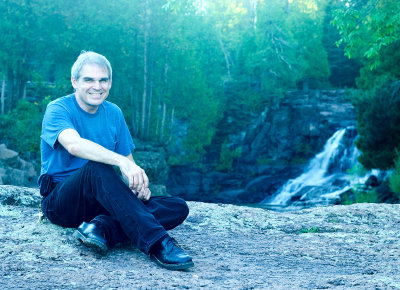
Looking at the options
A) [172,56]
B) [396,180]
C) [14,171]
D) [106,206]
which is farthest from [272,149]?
[106,206]

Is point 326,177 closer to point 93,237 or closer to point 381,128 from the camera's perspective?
point 381,128

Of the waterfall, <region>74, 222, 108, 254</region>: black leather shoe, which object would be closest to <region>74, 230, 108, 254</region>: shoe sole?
<region>74, 222, 108, 254</region>: black leather shoe

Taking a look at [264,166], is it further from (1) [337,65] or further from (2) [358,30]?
(2) [358,30]

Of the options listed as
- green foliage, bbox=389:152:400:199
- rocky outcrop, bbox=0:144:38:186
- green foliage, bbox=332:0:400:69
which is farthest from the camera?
green foliage, bbox=389:152:400:199

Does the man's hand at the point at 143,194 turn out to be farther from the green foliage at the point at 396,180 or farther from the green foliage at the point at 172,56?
the green foliage at the point at 396,180

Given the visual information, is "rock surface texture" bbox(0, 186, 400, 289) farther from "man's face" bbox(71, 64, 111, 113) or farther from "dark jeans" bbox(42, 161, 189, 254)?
"man's face" bbox(71, 64, 111, 113)

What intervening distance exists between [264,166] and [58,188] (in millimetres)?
23513

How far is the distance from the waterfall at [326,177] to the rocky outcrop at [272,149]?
1.09 m

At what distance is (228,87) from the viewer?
31234mm

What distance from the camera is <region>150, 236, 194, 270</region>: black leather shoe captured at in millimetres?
2938

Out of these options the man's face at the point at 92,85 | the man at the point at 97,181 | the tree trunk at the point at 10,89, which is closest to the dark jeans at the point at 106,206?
the man at the point at 97,181

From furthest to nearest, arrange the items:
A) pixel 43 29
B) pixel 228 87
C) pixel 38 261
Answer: pixel 228 87, pixel 43 29, pixel 38 261

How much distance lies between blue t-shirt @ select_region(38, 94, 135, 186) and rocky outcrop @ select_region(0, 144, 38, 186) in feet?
25.7

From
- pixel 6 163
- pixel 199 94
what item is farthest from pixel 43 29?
pixel 199 94
